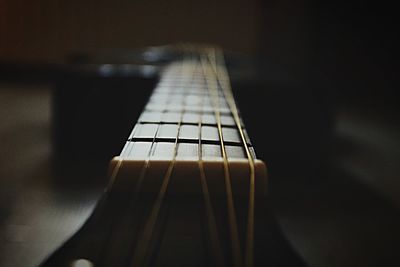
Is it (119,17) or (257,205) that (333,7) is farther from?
(257,205)

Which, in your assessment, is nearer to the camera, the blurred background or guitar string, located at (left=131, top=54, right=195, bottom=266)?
guitar string, located at (left=131, top=54, right=195, bottom=266)

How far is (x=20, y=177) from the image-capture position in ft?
2.03

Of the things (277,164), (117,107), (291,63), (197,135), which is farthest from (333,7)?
(197,135)

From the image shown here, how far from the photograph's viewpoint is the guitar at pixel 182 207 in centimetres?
34

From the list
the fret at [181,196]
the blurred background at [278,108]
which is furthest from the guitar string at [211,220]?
the blurred background at [278,108]

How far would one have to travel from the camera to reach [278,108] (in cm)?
109

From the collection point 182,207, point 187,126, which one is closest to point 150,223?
point 182,207

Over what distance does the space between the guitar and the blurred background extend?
47mm

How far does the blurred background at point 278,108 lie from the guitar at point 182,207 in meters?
0.05

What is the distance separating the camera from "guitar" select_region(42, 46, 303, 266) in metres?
0.34

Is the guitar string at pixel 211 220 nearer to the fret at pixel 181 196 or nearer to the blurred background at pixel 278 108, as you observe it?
the fret at pixel 181 196

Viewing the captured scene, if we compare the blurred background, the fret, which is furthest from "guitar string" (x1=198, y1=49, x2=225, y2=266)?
the blurred background

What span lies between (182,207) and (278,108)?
27.9 inches

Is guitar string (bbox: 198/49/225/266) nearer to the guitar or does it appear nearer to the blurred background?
the guitar
